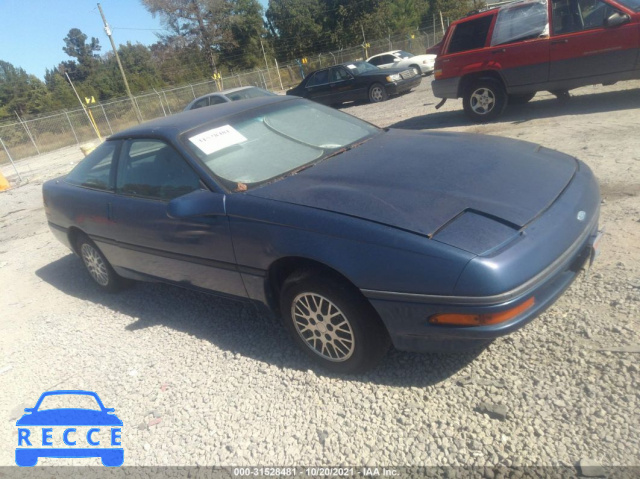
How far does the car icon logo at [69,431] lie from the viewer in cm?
277

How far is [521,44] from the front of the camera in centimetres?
765

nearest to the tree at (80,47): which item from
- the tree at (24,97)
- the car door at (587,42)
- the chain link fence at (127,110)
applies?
the tree at (24,97)

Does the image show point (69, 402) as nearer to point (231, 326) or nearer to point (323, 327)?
point (231, 326)

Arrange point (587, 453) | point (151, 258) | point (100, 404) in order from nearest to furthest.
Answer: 1. point (587, 453)
2. point (100, 404)
3. point (151, 258)

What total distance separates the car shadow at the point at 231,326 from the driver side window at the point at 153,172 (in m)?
0.86

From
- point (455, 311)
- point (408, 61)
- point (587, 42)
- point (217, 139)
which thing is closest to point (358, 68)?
point (408, 61)

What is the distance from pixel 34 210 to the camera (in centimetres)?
951

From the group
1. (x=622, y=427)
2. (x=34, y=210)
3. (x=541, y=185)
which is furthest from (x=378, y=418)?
(x=34, y=210)

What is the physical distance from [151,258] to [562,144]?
5265mm

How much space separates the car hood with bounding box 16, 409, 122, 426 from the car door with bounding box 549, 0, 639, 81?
25.6ft

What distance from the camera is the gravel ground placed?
223 cm

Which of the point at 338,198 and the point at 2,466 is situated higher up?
the point at 338,198

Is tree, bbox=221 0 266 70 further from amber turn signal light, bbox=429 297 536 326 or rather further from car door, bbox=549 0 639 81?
amber turn signal light, bbox=429 297 536 326

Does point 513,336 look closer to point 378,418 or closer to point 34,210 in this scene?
point 378,418
